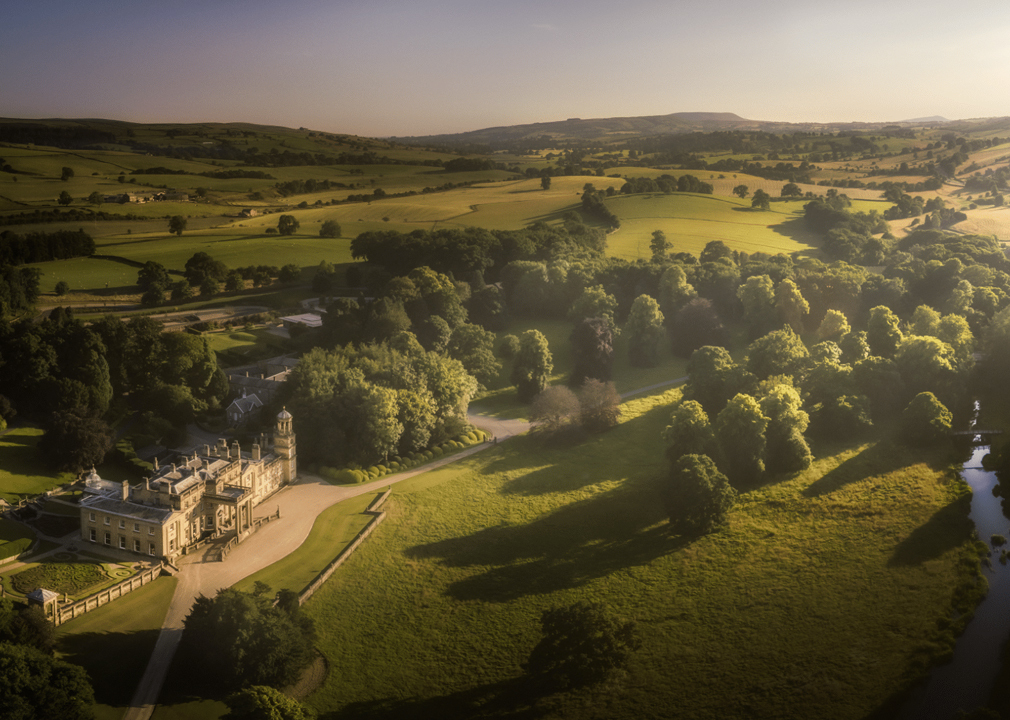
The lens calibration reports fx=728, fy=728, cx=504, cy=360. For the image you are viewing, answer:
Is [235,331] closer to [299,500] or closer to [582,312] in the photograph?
[299,500]

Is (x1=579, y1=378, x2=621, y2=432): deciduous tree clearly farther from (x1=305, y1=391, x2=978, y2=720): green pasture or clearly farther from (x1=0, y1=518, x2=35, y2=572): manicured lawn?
(x1=0, y1=518, x2=35, y2=572): manicured lawn

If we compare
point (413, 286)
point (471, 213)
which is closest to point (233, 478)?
point (413, 286)

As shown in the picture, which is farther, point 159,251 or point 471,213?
point 471,213

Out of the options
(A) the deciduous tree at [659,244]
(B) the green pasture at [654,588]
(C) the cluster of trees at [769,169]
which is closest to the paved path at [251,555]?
(B) the green pasture at [654,588]

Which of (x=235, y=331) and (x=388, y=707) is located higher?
(x=235, y=331)

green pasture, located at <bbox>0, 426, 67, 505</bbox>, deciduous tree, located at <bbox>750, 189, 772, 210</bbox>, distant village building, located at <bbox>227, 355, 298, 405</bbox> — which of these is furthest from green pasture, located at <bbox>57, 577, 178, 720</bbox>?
deciduous tree, located at <bbox>750, 189, 772, 210</bbox>

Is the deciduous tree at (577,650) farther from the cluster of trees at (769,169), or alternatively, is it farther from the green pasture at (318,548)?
the cluster of trees at (769,169)

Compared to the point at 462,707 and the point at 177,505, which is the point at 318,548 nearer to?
the point at 177,505
